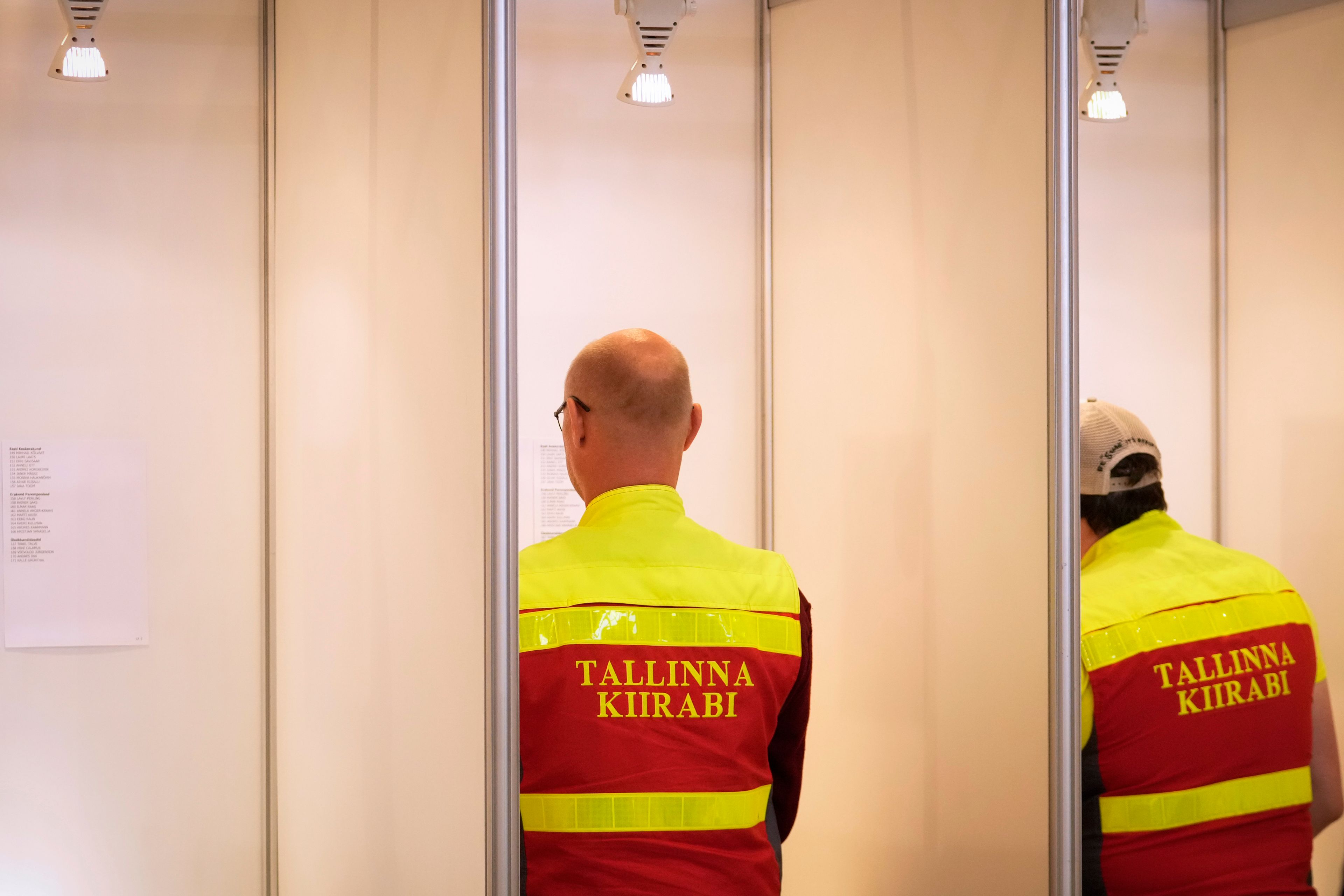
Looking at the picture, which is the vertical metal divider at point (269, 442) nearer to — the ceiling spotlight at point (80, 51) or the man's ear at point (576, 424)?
the ceiling spotlight at point (80, 51)

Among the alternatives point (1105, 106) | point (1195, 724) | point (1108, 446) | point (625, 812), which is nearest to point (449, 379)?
point (625, 812)

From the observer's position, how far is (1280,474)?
8.29 feet

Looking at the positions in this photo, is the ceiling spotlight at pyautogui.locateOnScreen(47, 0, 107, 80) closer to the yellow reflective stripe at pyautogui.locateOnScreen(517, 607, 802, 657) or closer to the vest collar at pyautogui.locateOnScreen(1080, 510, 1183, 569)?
the yellow reflective stripe at pyautogui.locateOnScreen(517, 607, 802, 657)

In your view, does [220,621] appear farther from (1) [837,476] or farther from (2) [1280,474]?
(2) [1280,474]

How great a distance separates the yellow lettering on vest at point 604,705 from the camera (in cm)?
167

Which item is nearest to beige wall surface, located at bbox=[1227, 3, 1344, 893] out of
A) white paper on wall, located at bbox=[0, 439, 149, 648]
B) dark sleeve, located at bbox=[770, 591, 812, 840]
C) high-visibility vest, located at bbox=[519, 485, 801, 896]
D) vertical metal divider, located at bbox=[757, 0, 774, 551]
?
vertical metal divider, located at bbox=[757, 0, 774, 551]

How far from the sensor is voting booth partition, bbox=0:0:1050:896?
1.64 metres

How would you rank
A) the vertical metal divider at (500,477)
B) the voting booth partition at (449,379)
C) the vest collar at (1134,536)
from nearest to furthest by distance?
the vertical metal divider at (500,477)
the voting booth partition at (449,379)
the vest collar at (1134,536)

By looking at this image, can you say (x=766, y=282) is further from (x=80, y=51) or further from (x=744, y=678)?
(x=80, y=51)

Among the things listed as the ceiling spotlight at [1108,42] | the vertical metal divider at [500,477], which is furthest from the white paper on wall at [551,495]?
the ceiling spotlight at [1108,42]

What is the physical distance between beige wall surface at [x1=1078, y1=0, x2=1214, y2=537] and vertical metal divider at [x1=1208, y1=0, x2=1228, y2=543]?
0.04ft

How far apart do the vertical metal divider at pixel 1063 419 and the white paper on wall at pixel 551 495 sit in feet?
3.74

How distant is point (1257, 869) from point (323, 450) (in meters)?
1.78

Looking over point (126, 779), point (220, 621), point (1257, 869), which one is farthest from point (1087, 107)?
point (126, 779)
